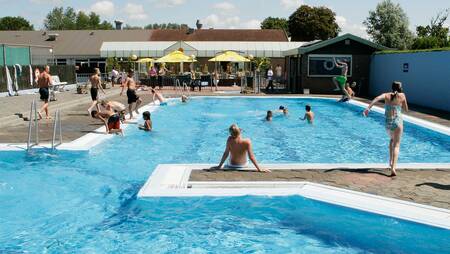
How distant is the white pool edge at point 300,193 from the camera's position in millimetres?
5984

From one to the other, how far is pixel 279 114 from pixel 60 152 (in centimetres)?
1017

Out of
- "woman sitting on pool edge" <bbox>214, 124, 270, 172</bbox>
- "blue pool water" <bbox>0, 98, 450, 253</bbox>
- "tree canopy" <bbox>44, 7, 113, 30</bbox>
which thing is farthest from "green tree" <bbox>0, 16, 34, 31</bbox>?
"woman sitting on pool edge" <bbox>214, 124, 270, 172</bbox>

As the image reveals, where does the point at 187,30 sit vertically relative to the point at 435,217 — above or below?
above

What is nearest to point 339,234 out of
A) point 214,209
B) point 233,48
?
point 214,209

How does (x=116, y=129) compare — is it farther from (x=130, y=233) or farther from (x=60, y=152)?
(x=130, y=233)

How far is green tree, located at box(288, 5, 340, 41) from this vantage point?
76.6 meters

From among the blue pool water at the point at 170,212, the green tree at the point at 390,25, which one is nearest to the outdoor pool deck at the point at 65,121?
the blue pool water at the point at 170,212

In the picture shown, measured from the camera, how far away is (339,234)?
6.26 metres

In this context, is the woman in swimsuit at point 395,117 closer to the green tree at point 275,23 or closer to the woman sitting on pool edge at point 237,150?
the woman sitting on pool edge at point 237,150

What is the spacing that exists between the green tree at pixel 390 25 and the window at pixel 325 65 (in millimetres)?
33620

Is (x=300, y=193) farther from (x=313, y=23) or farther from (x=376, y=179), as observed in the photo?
(x=313, y=23)

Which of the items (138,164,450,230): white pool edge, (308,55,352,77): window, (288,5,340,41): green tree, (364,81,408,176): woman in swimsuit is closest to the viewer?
(138,164,450,230): white pool edge

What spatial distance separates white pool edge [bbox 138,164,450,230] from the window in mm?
20395

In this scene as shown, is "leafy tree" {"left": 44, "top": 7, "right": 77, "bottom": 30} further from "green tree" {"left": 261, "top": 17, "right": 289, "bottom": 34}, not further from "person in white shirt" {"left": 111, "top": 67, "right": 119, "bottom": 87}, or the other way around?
"person in white shirt" {"left": 111, "top": 67, "right": 119, "bottom": 87}
